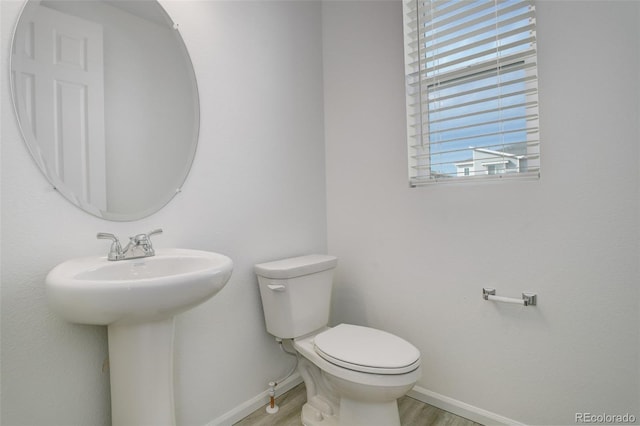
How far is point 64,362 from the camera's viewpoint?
108 centimetres

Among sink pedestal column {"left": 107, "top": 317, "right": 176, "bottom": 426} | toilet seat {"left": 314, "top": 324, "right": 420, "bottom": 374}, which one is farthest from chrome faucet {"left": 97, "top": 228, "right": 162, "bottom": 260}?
toilet seat {"left": 314, "top": 324, "right": 420, "bottom": 374}

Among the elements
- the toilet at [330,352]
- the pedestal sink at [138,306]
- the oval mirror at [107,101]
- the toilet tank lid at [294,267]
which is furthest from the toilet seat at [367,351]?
the oval mirror at [107,101]

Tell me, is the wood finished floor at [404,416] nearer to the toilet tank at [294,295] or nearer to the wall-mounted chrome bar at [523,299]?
the toilet tank at [294,295]

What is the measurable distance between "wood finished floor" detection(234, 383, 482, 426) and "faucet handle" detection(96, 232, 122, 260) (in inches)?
39.1

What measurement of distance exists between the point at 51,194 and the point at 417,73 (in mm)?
1632

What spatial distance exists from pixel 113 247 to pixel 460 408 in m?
1.65

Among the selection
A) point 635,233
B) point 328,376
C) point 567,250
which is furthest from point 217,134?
point 635,233

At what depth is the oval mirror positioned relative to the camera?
1.05 m

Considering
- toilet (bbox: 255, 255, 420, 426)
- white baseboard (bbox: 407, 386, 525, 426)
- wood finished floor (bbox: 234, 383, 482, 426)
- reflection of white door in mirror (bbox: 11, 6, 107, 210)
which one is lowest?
wood finished floor (bbox: 234, 383, 482, 426)

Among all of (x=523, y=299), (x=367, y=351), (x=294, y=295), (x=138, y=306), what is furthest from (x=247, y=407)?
(x=523, y=299)

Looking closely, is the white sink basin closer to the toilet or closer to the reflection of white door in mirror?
the reflection of white door in mirror

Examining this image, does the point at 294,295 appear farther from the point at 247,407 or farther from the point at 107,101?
the point at 107,101

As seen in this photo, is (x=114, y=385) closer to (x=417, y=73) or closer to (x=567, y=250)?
(x=567, y=250)

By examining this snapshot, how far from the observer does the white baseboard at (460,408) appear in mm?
1469
